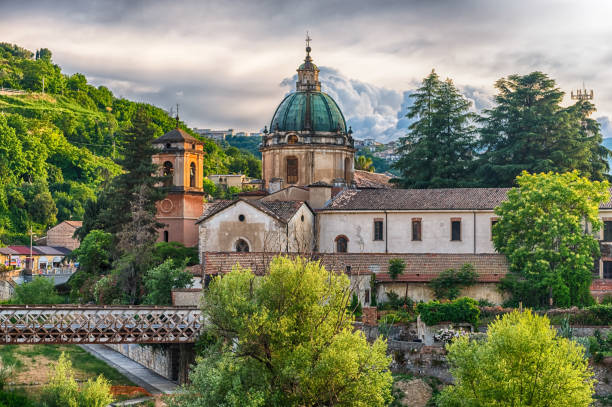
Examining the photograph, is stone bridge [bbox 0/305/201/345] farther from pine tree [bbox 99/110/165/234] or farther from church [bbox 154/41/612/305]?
pine tree [bbox 99/110/165/234]

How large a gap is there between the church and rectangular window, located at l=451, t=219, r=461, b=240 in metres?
0.06

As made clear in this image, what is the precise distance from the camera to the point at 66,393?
35.7 metres

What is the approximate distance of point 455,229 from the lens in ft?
167

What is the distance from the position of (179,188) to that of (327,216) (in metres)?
10.9

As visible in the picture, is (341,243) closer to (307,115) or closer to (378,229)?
(378,229)

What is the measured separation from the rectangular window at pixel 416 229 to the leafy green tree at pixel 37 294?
22.8 metres

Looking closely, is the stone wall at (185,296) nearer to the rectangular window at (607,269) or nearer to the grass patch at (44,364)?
the grass patch at (44,364)

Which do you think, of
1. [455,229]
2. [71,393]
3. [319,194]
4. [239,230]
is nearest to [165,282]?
[239,230]

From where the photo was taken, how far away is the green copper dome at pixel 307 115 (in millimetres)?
60969

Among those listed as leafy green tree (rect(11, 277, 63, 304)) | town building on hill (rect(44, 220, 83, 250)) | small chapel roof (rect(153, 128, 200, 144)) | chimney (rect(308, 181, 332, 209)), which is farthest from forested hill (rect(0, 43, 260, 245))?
chimney (rect(308, 181, 332, 209))

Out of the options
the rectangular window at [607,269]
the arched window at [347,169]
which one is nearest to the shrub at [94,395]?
the rectangular window at [607,269]

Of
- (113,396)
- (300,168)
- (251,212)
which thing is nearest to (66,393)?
(113,396)

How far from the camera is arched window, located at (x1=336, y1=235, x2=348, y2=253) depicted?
52.8m

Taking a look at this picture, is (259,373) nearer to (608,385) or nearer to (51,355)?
(608,385)
